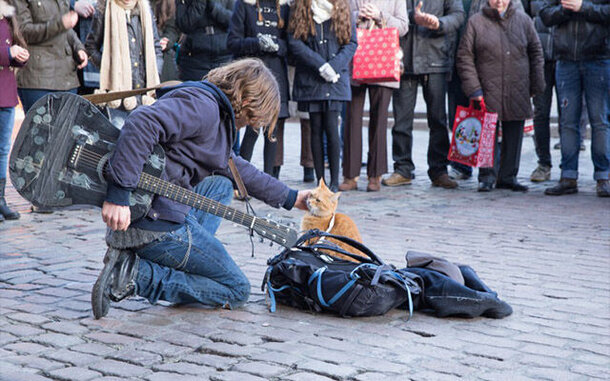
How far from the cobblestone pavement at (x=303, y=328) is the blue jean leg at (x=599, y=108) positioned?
223 cm

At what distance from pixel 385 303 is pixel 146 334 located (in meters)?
1.16

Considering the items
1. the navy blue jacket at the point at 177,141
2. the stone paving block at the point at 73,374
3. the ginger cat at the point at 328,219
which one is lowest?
the stone paving block at the point at 73,374

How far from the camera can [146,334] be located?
145 inches

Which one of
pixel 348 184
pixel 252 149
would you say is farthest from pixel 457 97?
pixel 252 149

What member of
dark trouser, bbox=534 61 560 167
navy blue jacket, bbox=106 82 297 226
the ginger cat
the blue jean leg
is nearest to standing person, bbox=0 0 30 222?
the ginger cat

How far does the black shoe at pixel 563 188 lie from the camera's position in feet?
27.8

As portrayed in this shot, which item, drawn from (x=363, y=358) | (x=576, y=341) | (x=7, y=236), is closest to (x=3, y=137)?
(x=7, y=236)

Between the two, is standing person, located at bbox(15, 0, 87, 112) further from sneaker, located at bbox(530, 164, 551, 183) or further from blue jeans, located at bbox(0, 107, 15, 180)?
sneaker, located at bbox(530, 164, 551, 183)

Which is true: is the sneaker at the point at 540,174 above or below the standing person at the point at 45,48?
below

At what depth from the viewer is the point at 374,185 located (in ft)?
28.3

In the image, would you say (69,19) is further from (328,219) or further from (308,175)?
(308,175)

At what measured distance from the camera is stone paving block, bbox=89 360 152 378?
316 centimetres

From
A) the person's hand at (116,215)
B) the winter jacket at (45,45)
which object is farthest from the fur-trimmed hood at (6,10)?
the person's hand at (116,215)

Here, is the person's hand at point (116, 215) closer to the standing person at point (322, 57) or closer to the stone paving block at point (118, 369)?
the stone paving block at point (118, 369)
